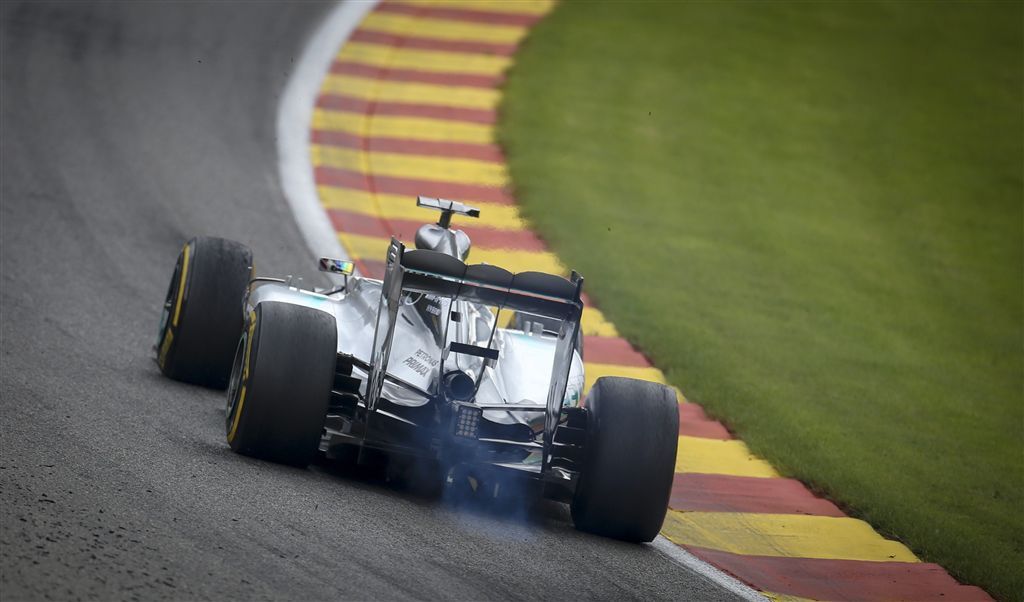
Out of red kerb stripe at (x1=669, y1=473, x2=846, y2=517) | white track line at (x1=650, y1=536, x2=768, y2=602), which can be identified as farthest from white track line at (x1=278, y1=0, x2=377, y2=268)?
white track line at (x1=650, y1=536, x2=768, y2=602)

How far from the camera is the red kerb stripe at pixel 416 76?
16.4m

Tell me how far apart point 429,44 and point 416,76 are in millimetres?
1174

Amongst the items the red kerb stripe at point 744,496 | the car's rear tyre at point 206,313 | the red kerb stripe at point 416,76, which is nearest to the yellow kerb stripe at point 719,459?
the red kerb stripe at point 744,496

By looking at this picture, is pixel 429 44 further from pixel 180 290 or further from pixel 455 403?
pixel 455 403

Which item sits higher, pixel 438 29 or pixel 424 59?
pixel 438 29

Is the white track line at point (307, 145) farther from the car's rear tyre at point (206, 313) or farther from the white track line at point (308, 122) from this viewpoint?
the car's rear tyre at point (206, 313)

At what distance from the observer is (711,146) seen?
16172mm

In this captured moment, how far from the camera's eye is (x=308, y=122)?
49.6ft

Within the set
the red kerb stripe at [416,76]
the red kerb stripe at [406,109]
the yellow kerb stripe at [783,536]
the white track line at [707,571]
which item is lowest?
the white track line at [707,571]

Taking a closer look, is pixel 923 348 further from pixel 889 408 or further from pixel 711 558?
pixel 711 558

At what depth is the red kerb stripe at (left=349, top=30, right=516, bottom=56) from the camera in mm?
17422

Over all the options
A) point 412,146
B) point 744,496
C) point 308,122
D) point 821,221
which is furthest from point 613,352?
point 308,122

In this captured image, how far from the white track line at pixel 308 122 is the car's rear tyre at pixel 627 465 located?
17.4ft

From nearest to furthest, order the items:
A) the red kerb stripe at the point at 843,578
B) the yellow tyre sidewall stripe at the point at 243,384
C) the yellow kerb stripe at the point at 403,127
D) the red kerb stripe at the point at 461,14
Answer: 1. the yellow tyre sidewall stripe at the point at 243,384
2. the red kerb stripe at the point at 843,578
3. the yellow kerb stripe at the point at 403,127
4. the red kerb stripe at the point at 461,14
